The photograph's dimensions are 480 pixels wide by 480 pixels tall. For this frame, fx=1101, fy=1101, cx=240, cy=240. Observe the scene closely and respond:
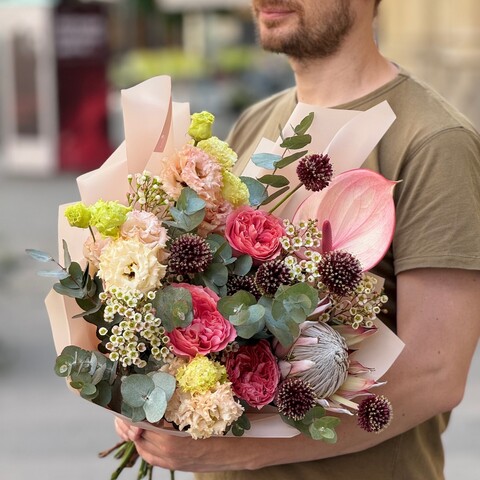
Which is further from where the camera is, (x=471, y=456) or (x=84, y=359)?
(x=471, y=456)

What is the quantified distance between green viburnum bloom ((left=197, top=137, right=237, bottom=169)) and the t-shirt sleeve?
0.36m

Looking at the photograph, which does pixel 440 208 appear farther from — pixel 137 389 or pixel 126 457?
pixel 126 457

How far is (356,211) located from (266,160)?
188 mm

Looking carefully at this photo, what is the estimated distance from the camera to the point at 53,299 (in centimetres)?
197

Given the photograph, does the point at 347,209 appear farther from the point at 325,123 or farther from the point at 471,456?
the point at 471,456

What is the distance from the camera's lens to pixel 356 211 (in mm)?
1995

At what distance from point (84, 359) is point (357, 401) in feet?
1.62

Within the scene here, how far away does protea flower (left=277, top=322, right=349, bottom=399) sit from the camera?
1871 millimetres

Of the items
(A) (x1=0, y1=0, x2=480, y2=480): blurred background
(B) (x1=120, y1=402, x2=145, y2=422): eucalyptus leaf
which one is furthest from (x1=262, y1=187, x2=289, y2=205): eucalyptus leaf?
(A) (x1=0, y1=0, x2=480, y2=480): blurred background

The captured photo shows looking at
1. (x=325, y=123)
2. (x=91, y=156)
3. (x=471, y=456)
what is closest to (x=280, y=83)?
(x=91, y=156)

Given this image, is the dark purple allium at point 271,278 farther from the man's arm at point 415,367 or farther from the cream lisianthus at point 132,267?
the man's arm at point 415,367

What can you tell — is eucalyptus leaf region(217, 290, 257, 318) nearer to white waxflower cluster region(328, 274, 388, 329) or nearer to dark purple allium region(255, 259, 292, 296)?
dark purple allium region(255, 259, 292, 296)

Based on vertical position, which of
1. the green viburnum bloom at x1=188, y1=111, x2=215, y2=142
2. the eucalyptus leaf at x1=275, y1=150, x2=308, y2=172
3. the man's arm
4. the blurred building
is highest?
the green viburnum bloom at x1=188, y1=111, x2=215, y2=142

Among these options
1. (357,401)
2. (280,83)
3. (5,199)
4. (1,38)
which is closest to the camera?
(357,401)
